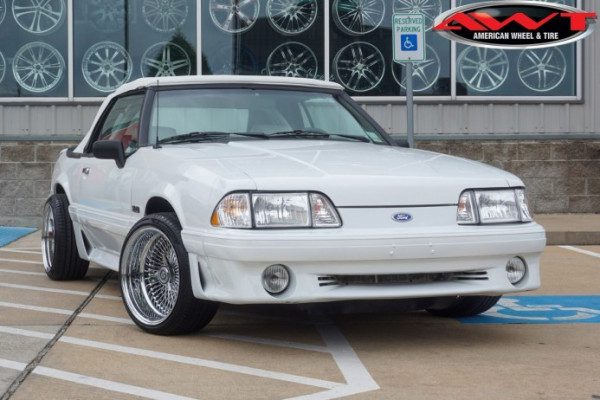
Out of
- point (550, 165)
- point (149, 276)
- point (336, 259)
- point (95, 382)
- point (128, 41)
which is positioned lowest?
point (95, 382)

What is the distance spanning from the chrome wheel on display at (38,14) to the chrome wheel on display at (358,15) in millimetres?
3554

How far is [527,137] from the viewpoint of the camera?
1446cm

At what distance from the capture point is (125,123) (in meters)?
7.20

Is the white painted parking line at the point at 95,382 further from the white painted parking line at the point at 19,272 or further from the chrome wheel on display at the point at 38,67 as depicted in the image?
the chrome wheel on display at the point at 38,67

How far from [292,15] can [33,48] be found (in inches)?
132

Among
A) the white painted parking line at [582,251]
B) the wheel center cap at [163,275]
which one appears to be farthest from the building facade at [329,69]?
the wheel center cap at [163,275]

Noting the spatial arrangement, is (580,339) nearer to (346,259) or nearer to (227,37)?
(346,259)

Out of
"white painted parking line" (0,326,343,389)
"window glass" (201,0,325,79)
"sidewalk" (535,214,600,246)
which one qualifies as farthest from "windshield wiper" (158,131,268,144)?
"window glass" (201,0,325,79)

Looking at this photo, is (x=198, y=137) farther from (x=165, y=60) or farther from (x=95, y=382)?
(x=165, y=60)

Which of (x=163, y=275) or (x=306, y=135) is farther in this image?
(x=306, y=135)

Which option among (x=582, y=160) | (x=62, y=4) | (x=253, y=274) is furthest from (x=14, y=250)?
(x=582, y=160)

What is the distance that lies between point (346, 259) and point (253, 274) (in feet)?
1.44

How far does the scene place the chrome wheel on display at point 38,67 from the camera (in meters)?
14.4

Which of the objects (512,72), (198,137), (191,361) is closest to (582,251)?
(512,72)
